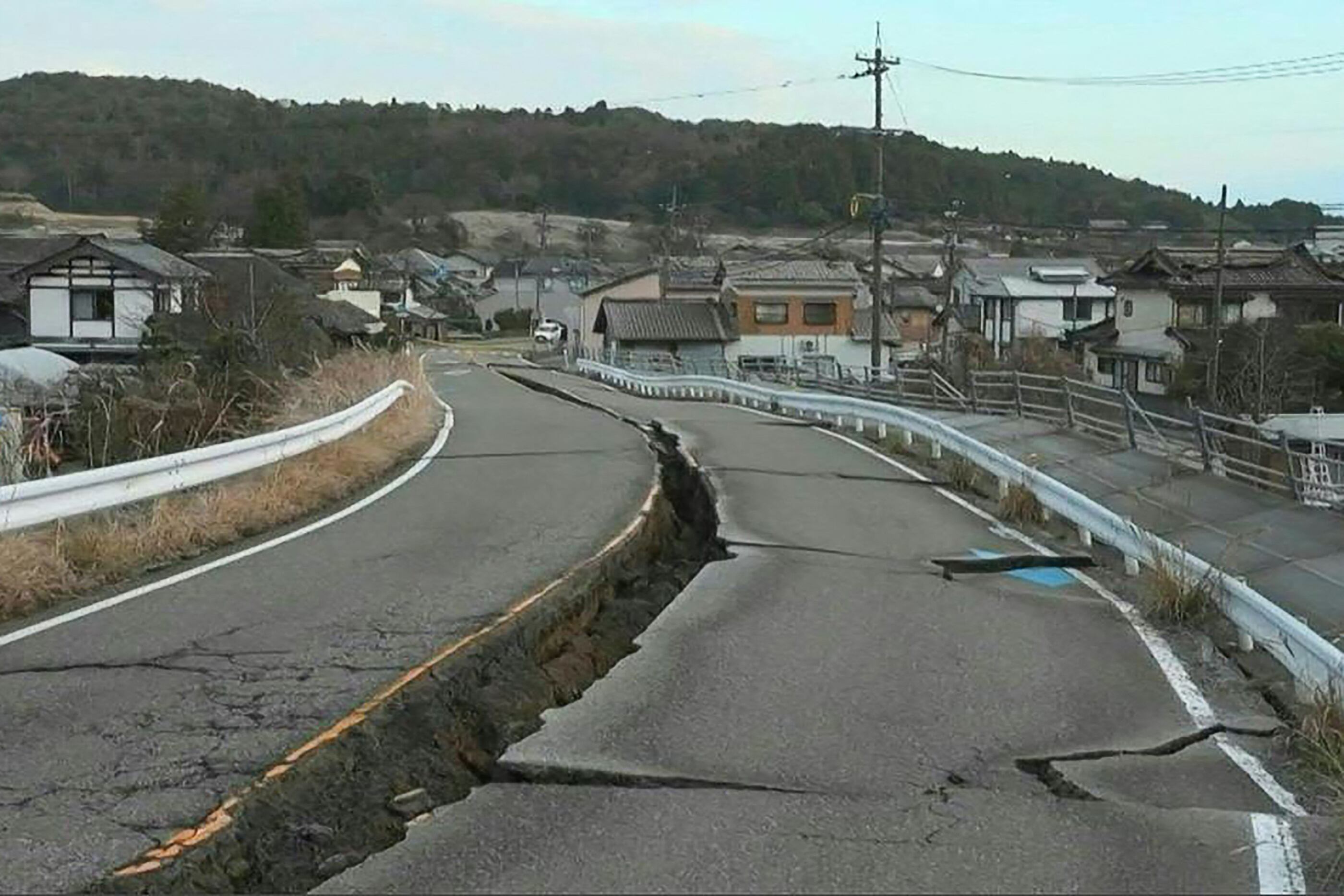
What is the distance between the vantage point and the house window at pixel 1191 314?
5328cm

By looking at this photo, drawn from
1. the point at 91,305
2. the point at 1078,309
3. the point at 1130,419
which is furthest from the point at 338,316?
the point at 1130,419

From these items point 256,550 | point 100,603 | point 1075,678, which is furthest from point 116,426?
point 1075,678

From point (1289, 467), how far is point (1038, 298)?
2652 inches

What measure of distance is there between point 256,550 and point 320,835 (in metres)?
6.54

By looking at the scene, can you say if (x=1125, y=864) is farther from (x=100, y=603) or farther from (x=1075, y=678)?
(x=100, y=603)

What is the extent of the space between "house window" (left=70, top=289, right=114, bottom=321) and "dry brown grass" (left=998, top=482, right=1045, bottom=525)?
46686 millimetres

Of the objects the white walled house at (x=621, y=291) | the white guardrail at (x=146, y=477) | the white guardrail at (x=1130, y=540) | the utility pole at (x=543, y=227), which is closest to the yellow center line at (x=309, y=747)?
the white guardrail at (x=146, y=477)

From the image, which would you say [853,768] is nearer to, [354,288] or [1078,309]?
[1078,309]

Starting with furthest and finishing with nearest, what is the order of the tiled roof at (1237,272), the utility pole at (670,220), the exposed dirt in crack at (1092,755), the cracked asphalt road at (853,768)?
the utility pole at (670,220) < the tiled roof at (1237,272) < the exposed dirt in crack at (1092,755) < the cracked asphalt road at (853,768)

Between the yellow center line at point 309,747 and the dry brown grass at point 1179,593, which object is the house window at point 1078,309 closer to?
→ the dry brown grass at point 1179,593

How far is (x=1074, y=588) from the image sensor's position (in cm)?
1152

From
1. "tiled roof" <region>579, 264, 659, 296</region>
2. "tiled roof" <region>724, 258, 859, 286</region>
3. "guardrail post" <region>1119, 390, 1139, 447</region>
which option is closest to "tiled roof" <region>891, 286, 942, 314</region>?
"tiled roof" <region>724, 258, 859, 286</region>

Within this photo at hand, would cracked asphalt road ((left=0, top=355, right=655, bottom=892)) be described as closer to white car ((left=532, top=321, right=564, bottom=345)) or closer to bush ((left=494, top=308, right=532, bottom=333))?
white car ((left=532, top=321, right=564, bottom=345))

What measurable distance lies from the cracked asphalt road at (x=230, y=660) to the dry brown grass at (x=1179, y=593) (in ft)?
13.6
